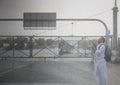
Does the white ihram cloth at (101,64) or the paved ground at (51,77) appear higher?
the white ihram cloth at (101,64)

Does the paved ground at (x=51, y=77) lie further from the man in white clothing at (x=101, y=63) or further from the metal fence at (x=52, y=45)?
the metal fence at (x=52, y=45)

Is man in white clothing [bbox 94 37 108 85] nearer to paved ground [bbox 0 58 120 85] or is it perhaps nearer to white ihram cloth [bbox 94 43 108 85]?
white ihram cloth [bbox 94 43 108 85]

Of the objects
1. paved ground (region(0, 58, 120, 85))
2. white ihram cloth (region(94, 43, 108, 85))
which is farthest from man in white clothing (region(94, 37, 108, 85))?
paved ground (region(0, 58, 120, 85))

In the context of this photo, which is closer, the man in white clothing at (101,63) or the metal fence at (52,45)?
the man in white clothing at (101,63)

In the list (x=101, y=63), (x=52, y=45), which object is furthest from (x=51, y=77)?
(x=52, y=45)

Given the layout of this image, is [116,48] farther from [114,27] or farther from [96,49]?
[96,49]

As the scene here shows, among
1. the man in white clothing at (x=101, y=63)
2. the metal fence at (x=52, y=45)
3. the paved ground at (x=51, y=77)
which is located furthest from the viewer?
the metal fence at (x=52, y=45)

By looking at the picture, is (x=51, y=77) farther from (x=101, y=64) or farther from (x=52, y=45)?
(x=52, y=45)

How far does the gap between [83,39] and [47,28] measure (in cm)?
698

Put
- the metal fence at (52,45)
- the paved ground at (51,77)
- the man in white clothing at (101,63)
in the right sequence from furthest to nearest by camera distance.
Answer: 1. the metal fence at (52,45)
2. the paved ground at (51,77)
3. the man in white clothing at (101,63)

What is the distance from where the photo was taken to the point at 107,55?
9180 millimetres

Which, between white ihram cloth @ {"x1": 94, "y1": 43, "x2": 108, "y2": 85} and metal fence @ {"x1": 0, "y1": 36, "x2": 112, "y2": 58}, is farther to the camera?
metal fence @ {"x1": 0, "y1": 36, "x2": 112, "y2": 58}

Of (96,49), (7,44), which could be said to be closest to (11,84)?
(96,49)

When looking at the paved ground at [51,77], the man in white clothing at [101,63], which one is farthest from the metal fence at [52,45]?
the man in white clothing at [101,63]
